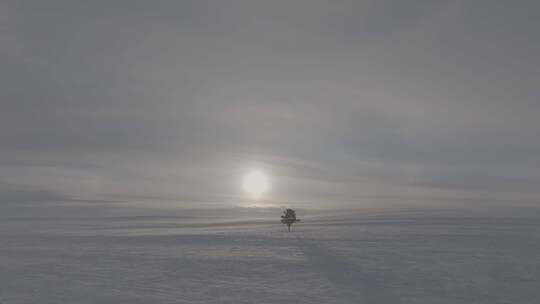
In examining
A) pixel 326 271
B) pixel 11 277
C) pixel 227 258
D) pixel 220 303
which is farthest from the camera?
pixel 227 258

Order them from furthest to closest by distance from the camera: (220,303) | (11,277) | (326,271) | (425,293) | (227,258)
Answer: (227,258)
(326,271)
(11,277)
(425,293)
(220,303)

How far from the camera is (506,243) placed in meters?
38.0

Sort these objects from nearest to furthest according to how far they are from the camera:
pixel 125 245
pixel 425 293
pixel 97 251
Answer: pixel 425 293, pixel 97 251, pixel 125 245

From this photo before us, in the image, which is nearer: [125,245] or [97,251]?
[97,251]

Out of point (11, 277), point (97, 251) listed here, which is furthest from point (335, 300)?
point (97, 251)

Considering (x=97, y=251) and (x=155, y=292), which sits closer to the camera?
(x=155, y=292)

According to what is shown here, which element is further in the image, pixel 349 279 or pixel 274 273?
pixel 274 273

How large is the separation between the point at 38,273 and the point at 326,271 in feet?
52.5

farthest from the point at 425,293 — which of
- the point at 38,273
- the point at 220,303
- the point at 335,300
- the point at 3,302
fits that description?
the point at 38,273

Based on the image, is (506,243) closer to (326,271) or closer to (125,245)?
(326,271)

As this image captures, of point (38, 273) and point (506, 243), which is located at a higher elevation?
point (506, 243)

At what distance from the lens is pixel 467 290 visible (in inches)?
776

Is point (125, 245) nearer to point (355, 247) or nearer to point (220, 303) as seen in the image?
point (355, 247)

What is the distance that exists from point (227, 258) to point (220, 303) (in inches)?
478
